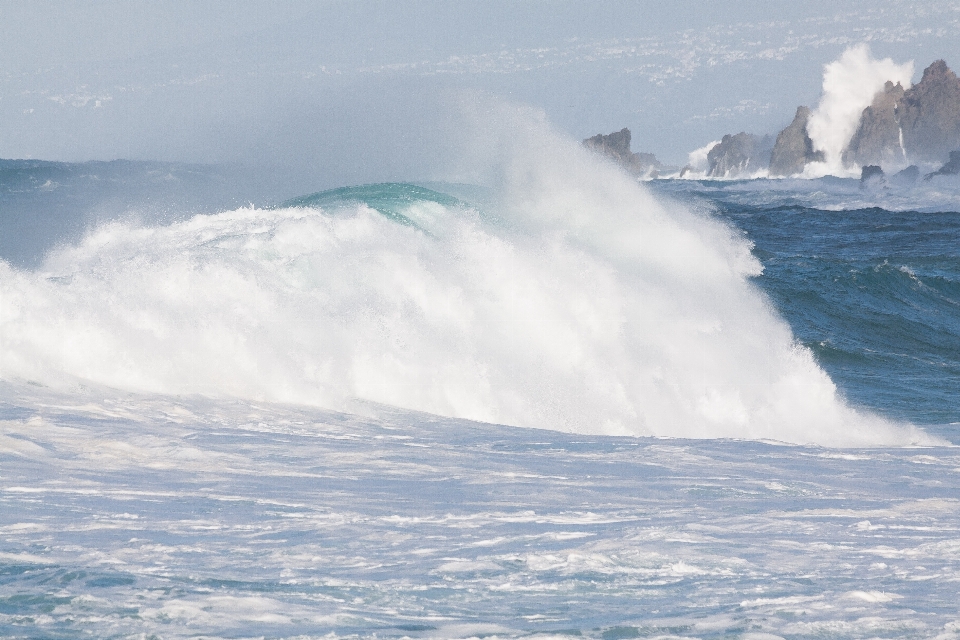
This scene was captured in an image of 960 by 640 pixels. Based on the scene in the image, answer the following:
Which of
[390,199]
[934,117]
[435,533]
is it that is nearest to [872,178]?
[934,117]

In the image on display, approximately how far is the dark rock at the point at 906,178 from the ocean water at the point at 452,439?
4184 centimetres

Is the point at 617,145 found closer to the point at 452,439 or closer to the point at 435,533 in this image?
the point at 452,439

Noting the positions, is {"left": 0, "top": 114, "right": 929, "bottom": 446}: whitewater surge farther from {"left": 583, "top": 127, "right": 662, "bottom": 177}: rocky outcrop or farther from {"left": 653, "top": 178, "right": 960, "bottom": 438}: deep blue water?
{"left": 583, "top": 127, "right": 662, "bottom": 177}: rocky outcrop

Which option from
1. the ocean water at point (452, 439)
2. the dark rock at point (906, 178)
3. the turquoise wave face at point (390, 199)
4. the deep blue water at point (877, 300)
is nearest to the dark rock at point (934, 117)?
the dark rock at point (906, 178)

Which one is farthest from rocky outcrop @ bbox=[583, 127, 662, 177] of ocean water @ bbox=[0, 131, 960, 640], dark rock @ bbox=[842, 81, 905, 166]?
ocean water @ bbox=[0, 131, 960, 640]

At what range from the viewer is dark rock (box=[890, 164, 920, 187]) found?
5676 cm

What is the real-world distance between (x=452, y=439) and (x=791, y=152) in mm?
83060

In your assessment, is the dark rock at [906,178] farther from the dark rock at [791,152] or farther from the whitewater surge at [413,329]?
the whitewater surge at [413,329]

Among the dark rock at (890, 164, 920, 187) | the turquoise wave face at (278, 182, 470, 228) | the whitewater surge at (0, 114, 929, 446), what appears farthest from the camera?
the dark rock at (890, 164, 920, 187)

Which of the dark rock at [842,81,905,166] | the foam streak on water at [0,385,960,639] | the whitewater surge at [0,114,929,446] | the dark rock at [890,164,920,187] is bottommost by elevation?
the foam streak on water at [0,385,960,639]

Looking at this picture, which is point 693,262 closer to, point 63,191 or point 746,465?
point 746,465

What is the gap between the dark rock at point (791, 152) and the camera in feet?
280

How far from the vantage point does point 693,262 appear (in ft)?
54.7

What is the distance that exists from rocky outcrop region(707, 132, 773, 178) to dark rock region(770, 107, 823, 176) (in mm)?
4405
